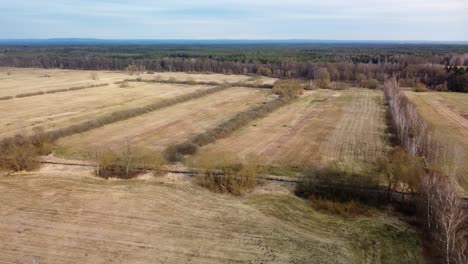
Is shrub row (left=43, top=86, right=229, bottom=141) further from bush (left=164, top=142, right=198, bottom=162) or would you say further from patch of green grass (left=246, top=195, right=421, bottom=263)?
patch of green grass (left=246, top=195, right=421, bottom=263)

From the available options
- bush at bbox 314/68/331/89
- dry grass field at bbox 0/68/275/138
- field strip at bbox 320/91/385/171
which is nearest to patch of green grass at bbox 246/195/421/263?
field strip at bbox 320/91/385/171

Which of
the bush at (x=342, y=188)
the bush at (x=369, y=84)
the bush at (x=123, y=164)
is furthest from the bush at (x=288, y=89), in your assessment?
the bush at (x=342, y=188)

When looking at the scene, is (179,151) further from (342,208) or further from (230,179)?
(342,208)

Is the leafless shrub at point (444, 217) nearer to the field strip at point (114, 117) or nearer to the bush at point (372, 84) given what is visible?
the field strip at point (114, 117)

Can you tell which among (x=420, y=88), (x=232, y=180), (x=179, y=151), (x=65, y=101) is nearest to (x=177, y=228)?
(x=232, y=180)

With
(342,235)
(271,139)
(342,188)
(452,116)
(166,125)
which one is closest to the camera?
(342,235)

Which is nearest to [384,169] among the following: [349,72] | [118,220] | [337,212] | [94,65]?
[337,212]
